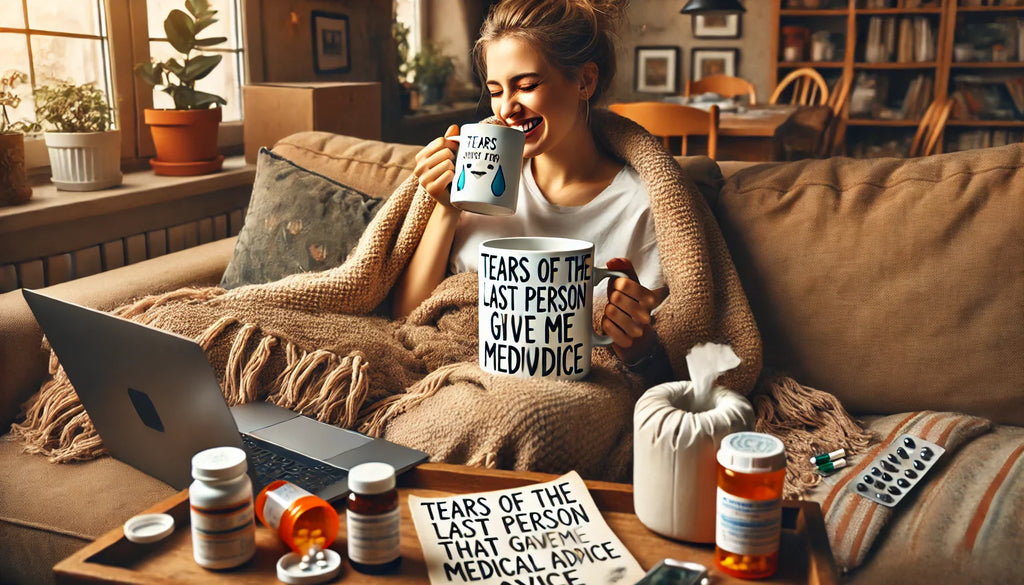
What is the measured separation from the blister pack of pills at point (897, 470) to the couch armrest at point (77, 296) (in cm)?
116

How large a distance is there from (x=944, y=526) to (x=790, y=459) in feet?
0.75

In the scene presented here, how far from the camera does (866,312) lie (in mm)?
1325

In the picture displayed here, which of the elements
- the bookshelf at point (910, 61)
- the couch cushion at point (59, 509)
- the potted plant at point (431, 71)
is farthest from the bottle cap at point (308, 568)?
the bookshelf at point (910, 61)

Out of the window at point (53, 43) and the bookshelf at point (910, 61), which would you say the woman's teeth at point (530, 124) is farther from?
the bookshelf at point (910, 61)

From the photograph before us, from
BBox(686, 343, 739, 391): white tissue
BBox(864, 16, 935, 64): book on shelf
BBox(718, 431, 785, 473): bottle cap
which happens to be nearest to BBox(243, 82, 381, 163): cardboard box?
BBox(686, 343, 739, 391): white tissue

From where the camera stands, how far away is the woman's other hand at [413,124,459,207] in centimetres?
135

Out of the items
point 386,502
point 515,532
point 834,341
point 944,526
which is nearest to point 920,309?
point 834,341

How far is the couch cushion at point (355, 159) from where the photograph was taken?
5.66ft

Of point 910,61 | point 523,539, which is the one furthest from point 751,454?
point 910,61

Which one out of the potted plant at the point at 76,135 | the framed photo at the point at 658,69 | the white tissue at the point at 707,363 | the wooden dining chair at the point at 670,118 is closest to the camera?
the white tissue at the point at 707,363

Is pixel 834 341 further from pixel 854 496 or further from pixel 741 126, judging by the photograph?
pixel 741 126

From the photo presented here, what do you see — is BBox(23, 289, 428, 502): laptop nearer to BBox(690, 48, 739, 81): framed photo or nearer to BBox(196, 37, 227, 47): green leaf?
BBox(196, 37, 227, 47): green leaf

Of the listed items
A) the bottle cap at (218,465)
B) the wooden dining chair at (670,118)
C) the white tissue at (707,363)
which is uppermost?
the wooden dining chair at (670,118)

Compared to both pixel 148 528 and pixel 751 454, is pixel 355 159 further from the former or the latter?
pixel 751 454
